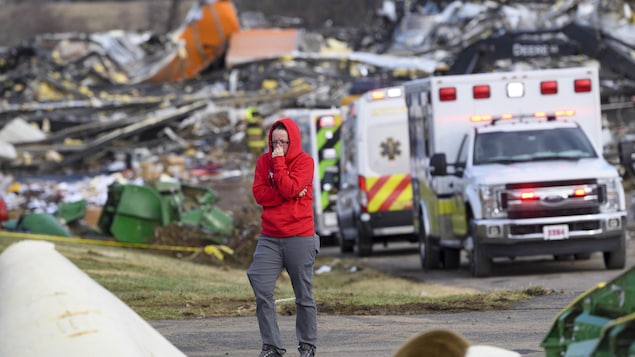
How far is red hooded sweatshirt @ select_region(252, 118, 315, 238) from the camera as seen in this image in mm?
9617

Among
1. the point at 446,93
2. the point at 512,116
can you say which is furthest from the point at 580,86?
the point at 446,93

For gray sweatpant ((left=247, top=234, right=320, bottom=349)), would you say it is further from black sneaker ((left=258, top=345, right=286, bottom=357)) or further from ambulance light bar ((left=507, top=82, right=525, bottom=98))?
ambulance light bar ((left=507, top=82, right=525, bottom=98))

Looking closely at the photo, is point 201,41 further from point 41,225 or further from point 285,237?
point 285,237

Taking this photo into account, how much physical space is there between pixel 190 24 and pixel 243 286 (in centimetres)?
4669

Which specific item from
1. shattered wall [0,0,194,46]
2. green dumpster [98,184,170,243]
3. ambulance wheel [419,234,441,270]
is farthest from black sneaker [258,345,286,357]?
shattered wall [0,0,194,46]

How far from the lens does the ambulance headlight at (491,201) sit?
16.5 metres

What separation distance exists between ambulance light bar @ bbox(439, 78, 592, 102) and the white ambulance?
23.5 ft

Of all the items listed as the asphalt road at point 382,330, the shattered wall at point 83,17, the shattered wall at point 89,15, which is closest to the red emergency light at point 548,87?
the asphalt road at point 382,330

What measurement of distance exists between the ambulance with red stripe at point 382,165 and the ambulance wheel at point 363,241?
0.6 inches

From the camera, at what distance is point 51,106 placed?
167 ft

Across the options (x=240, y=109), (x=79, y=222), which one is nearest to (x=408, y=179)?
Result: (x=79, y=222)

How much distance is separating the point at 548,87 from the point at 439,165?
7.16 ft

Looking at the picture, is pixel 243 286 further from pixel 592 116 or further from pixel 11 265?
pixel 11 265

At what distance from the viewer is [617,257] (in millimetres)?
16891
